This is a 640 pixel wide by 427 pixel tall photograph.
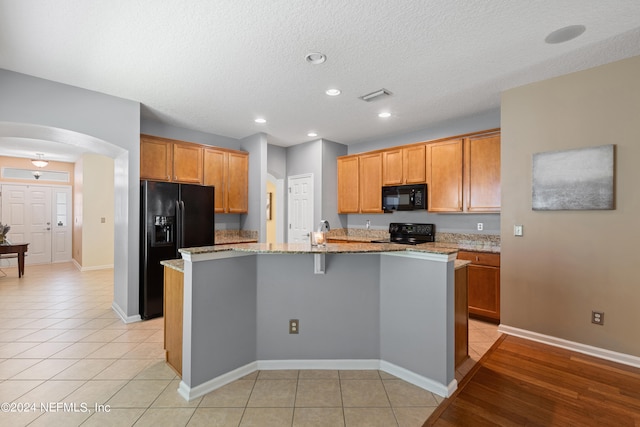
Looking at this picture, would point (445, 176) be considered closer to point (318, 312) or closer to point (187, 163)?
point (318, 312)

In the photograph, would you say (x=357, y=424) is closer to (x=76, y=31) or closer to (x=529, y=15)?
(x=529, y=15)

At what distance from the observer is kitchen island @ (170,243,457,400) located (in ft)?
7.23

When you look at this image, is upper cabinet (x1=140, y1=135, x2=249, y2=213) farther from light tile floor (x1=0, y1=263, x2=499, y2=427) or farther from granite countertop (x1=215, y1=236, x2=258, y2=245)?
light tile floor (x1=0, y1=263, x2=499, y2=427)

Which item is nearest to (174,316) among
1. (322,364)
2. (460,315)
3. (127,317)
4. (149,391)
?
(149,391)

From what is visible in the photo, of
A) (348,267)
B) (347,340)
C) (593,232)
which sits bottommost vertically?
(347,340)

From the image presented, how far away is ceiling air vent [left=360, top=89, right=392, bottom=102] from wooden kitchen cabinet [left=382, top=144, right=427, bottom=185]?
4.56 feet

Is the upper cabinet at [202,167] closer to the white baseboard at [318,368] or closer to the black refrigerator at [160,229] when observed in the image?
the black refrigerator at [160,229]

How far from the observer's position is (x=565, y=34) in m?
2.35

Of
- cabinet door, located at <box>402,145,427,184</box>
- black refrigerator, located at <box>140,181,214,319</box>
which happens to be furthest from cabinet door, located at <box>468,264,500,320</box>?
black refrigerator, located at <box>140,181,214,319</box>

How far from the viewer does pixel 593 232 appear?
285 cm

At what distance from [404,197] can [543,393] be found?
3.04 meters

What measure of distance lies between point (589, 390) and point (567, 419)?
0.54 m

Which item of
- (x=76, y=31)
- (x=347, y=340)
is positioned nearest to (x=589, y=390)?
(x=347, y=340)

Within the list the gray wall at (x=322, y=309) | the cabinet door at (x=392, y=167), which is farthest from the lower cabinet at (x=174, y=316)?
the cabinet door at (x=392, y=167)
